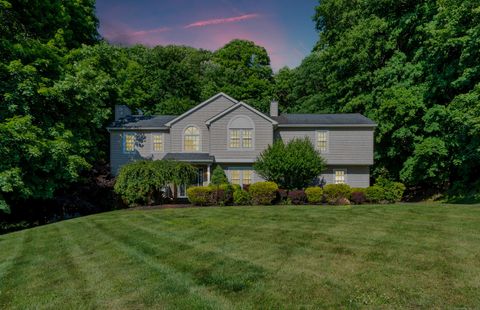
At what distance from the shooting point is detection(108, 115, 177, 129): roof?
76.7 ft

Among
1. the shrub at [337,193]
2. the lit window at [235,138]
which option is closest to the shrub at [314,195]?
the shrub at [337,193]

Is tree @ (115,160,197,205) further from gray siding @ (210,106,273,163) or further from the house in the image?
gray siding @ (210,106,273,163)

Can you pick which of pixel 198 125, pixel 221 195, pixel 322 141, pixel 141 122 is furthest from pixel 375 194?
pixel 141 122

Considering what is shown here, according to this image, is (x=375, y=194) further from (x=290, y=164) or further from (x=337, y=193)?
(x=290, y=164)

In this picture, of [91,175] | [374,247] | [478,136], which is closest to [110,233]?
[374,247]

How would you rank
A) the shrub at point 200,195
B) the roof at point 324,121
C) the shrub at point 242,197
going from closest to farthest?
the shrub at point 200,195 < the shrub at point 242,197 < the roof at point 324,121

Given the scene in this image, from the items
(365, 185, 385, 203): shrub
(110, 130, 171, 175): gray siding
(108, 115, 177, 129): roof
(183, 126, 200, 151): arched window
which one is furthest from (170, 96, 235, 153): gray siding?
(365, 185, 385, 203): shrub

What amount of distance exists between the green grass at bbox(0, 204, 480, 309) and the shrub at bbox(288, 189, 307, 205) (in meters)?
7.49

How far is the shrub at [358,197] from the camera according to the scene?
61.6 feet

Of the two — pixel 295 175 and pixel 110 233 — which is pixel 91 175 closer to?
pixel 110 233

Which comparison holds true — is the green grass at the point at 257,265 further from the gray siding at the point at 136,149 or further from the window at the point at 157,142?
the window at the point at 157,142

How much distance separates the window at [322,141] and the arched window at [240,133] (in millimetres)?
4809

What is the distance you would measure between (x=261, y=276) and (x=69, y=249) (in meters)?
6.12

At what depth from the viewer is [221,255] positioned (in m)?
7.22
